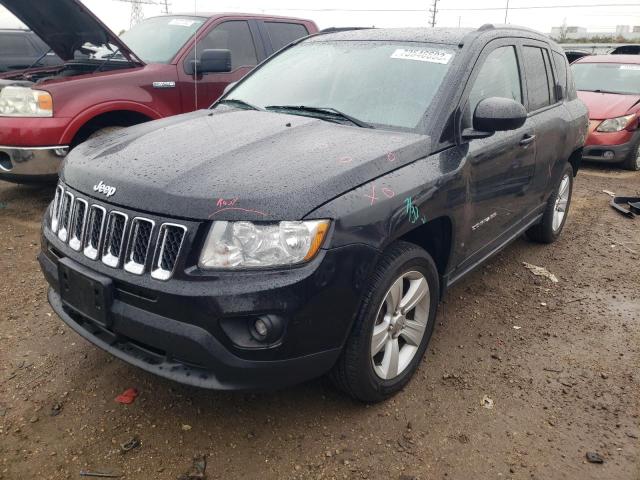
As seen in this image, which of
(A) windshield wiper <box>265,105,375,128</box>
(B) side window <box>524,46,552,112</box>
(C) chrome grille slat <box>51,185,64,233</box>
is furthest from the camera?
(B) side window <box>524,46,552,112</box>

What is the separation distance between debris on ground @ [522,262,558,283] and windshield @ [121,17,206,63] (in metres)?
4.08

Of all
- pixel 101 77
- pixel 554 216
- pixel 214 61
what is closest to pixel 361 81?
pixel 214 61

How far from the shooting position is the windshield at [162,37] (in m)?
5.65

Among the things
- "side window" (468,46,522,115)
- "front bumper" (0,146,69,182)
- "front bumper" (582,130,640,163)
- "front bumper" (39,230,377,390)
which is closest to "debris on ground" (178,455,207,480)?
"front bumper" (39,230,377,390)

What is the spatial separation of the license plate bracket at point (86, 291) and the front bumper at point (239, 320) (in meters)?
0.02

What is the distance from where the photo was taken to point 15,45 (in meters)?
9.72

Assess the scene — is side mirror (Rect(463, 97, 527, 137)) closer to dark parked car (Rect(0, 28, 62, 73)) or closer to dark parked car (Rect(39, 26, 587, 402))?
dark parked car (Rect(39, 26, 587, 402))

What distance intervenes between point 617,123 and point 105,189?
7.73m

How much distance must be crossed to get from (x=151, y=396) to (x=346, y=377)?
3.31 feet

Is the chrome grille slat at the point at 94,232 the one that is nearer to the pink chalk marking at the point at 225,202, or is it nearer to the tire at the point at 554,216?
the pink chalk marking at the point at 225,202

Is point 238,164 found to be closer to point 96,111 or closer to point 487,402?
point 487,402

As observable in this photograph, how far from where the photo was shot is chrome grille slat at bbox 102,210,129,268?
2154 mm

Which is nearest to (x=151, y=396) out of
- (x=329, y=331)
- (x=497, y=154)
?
(x=329, y=331)

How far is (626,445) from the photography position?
2.42 meters
